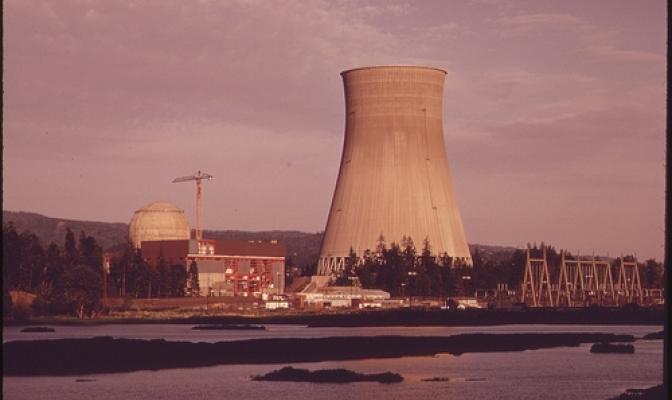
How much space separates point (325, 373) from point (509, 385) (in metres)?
5.40

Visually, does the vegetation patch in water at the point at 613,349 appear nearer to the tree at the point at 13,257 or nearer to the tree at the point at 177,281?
the tree at the point at 13,257

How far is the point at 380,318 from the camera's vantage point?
7762 centimetres

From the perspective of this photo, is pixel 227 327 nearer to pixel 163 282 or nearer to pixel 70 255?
pixel 70 255

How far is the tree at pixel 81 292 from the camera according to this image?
79.4 m

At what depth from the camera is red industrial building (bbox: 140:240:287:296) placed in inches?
4737

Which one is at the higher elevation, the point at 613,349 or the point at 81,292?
the point at 81,292

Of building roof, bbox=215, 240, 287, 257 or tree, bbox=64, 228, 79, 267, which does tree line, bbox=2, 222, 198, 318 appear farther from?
building roof, bbox=215, 240, 287, 257

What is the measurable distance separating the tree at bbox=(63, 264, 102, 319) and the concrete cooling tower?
19.0 metres

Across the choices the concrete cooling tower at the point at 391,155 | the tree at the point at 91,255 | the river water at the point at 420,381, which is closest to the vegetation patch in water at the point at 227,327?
the concrete cooling tower at the point at 391,155

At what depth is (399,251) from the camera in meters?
98.8

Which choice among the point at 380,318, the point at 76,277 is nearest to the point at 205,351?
the point at 380,318

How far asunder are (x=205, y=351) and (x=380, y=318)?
1328 inches

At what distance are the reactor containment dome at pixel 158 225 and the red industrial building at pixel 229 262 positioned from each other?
18.4ft

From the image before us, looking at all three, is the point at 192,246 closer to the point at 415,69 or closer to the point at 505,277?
the point at 505,277
